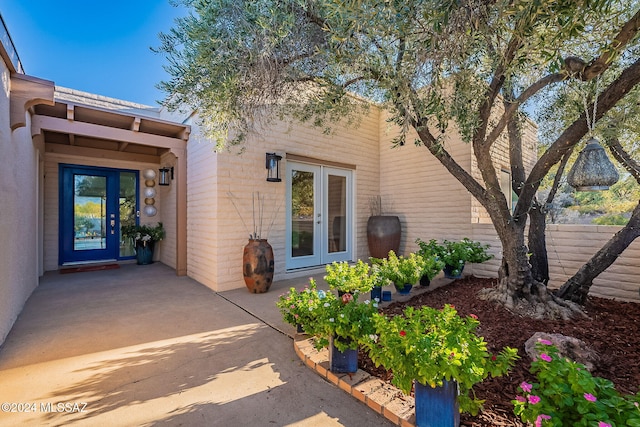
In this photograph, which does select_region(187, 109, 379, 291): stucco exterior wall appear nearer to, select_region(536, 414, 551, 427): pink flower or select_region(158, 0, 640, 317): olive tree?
select_region(158, 0, 640, 317): olive tree

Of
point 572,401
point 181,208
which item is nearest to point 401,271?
point 572,401

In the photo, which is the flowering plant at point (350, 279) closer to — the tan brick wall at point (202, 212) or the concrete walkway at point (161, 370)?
the concrete walkway at point (161, 370)

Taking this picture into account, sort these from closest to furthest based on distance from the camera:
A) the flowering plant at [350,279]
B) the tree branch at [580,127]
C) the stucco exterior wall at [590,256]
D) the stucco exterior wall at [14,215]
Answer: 1. the tree branch at [580,127]
2. the stucco exterior wall at [14,215]
3. the flowering plant at [350,279]
4. the stucco exterior wall at [590,256]

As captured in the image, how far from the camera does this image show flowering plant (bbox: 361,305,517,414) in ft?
4.53

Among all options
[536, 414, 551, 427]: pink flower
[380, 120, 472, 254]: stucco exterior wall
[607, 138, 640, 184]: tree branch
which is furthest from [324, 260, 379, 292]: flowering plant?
[607, 138, 640, 184]: tree branch

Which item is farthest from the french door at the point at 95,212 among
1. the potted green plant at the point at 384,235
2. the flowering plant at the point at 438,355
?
the flowering plant at the point at 438,355

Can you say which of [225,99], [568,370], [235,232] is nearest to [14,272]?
[235,232]

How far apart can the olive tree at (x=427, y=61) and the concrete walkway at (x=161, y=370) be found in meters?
2.23

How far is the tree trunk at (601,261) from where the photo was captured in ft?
9.35

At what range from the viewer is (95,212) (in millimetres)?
6441

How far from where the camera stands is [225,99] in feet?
9.11

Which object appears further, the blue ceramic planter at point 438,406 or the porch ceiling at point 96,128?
the porch ceiling at point 96,128

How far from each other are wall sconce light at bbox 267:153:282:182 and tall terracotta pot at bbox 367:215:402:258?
2.26 meters

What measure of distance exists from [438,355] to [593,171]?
2295mm
